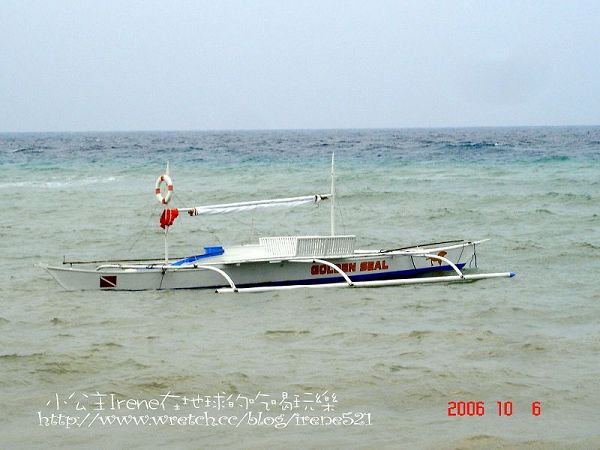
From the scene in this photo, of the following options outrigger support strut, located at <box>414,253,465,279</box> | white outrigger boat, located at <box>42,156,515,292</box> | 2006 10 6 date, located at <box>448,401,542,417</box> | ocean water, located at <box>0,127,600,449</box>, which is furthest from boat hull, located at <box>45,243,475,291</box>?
2006 10 6 date, located at <box>448,401,542,417</box>

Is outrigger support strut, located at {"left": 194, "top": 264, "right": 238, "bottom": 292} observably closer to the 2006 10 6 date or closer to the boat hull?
the boat hull

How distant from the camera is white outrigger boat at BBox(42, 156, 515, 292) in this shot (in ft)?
55.6

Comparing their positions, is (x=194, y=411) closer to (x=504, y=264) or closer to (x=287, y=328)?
(x=287, y=328)

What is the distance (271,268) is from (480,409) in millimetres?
8025

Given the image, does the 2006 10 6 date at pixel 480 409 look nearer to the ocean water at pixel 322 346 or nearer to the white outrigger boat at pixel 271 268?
the ocean water at pixel 322 346

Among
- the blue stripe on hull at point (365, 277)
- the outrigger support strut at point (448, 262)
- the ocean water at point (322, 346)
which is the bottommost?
the ocean water at point (322, 346)

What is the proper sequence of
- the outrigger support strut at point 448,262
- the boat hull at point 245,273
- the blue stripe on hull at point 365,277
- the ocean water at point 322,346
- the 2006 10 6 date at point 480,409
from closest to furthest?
the ocean water at point 322,346
the 2006 10 6 date at point 480,409
the boat hull at point 245,273
the blue stripe on hull at point 365,277
the outrigger support strut at point 448,262

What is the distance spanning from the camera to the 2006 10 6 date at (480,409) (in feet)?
32.0

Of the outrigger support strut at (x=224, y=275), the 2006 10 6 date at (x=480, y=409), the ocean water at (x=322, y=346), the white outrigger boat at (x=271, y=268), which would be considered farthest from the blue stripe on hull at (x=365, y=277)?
the 2006 10 6 date at (x=480, y=409)

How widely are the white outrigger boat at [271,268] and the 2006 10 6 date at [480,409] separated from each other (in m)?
7.23

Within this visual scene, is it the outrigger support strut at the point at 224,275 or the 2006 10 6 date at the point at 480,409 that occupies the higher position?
the outrigger support strut at the point at 224,275

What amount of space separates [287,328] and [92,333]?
3.27 m

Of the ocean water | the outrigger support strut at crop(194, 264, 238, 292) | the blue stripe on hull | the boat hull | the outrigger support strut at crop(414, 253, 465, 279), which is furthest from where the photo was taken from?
the outrigger support strut at crop(414, 253, 465, 279)

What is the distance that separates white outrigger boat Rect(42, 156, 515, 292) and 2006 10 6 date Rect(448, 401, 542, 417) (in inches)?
285
